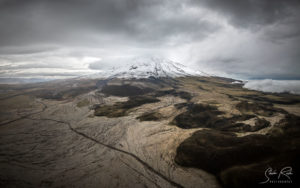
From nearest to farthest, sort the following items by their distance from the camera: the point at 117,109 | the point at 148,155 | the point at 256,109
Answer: the point at 148,155, the point at 256,109, the point at 117,109

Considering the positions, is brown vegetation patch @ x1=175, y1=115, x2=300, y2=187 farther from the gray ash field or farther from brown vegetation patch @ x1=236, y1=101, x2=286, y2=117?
brown vegetation patch @ x1=236, y1=101, x2=286, y2=117

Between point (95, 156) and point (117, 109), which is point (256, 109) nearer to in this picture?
point (117, 109)

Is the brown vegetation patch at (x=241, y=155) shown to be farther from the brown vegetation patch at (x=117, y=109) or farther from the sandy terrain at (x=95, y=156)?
the brown vegetation patch at (x=117, y=109)

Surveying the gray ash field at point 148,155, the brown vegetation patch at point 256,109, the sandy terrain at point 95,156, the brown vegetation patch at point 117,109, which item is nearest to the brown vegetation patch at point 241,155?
the gray ash field at point 148,155

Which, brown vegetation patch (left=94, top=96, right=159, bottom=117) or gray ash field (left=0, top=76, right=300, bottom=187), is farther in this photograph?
brown vegetation patch (left=94, top=96, right=159, bottom=117)

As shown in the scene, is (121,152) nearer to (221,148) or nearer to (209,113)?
(221,148)
